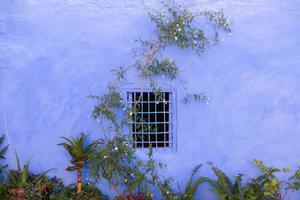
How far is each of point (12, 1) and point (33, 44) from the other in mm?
626

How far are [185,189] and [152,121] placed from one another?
998 mm

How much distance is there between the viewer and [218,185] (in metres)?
5.79

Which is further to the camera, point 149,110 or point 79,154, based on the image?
point 149,110

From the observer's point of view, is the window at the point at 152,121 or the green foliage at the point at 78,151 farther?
the window at the point at 152,121

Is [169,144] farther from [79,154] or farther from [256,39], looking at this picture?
[256,39]

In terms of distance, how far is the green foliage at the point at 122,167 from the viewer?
5.62 meters

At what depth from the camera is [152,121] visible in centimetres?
616

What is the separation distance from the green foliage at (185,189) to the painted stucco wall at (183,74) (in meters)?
0.11

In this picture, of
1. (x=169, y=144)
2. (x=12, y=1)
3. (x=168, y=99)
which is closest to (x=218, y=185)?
(x=169, y=144)

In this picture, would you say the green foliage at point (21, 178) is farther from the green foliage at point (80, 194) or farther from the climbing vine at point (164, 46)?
the climbing vine at point (164, 46)

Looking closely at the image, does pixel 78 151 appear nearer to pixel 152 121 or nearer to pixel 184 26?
pixel 152 121

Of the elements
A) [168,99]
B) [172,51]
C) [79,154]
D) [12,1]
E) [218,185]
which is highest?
[12,1]

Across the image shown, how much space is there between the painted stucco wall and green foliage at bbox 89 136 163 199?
0.38 meters

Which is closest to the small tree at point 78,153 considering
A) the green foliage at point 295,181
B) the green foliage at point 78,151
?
the green foliage at point 78,151
